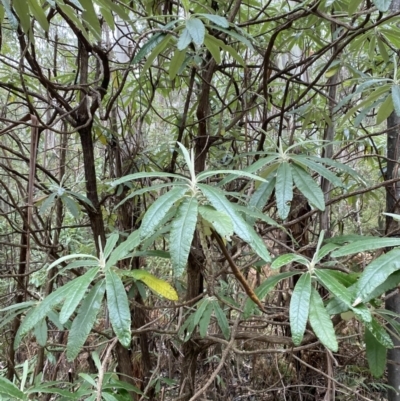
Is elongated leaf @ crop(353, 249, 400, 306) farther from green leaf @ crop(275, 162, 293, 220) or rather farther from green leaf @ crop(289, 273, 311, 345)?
green leaf @ crop(275, 162, 293, 220)

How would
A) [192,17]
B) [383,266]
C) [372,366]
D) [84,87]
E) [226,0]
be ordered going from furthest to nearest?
[226,0] < [84,87] < [192,17] < [372,366] < [383,266]

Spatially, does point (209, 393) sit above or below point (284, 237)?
below

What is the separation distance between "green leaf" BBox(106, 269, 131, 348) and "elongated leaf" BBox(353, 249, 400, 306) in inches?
11.2

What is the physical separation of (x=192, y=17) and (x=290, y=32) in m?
0.55

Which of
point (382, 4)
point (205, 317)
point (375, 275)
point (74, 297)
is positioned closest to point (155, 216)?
point (74, 297)

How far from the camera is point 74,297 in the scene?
1.54 feet

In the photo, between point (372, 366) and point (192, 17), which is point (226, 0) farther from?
point (372, 366)

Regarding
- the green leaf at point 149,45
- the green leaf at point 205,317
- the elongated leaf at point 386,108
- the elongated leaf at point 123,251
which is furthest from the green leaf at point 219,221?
the elongated leaf at point 386,108

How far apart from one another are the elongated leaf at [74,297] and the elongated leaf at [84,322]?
0.03 metres

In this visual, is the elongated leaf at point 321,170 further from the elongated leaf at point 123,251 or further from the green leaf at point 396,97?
the elongated leaf at point 123,251

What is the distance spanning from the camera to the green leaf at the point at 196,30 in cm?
66

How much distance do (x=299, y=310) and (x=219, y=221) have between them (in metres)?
0.16

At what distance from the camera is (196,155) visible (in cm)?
111

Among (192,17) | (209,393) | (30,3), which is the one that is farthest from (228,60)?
(209,393)
